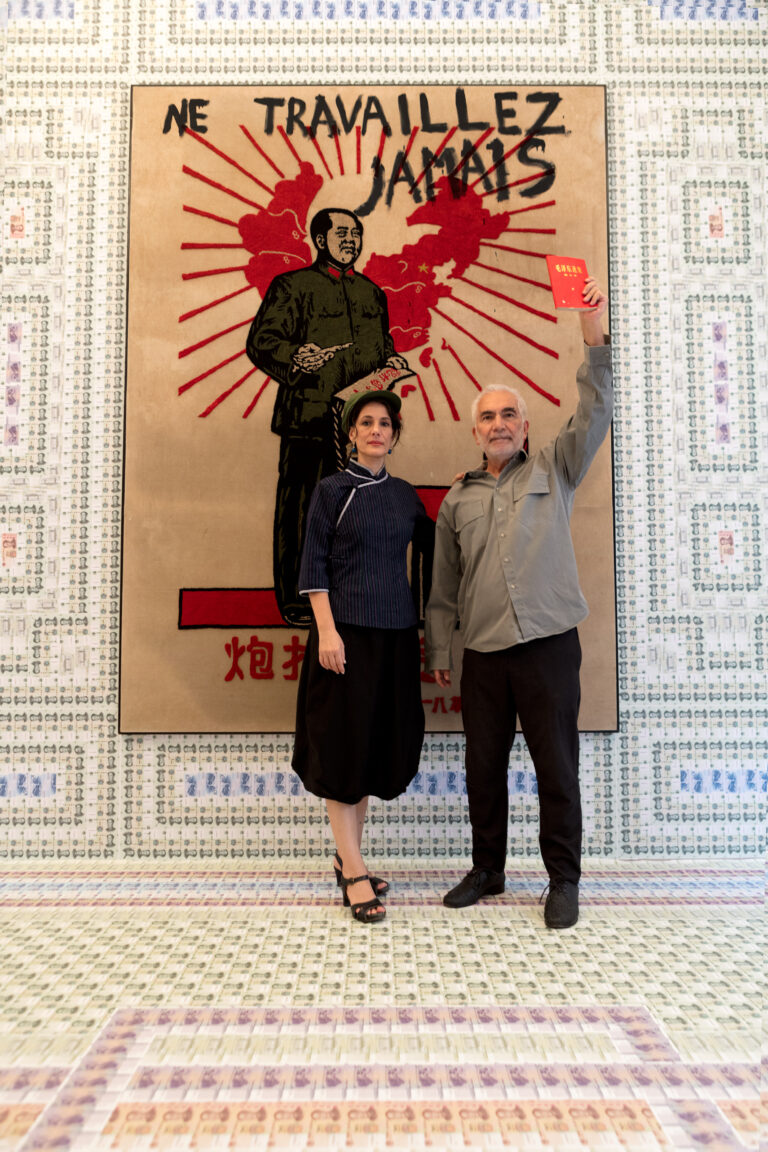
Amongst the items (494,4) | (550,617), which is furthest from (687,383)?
(494,4)

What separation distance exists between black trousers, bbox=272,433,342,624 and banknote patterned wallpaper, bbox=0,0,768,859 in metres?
0.52

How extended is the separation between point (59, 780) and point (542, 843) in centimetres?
177

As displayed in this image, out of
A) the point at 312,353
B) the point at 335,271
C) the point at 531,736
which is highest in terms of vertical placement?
the point at 335,271

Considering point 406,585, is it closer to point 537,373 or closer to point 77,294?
point 537,373

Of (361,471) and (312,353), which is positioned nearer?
(361,471)

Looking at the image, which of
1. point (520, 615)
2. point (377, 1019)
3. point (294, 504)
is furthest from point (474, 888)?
point (294, 504)

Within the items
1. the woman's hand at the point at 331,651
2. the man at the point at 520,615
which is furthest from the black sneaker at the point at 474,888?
the woman's hand at the point at 331,651

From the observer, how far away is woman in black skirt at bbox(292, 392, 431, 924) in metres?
2.40

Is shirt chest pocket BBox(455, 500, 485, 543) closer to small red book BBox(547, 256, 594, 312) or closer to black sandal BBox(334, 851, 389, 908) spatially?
small red book BBox(547, 256, 594, 312)

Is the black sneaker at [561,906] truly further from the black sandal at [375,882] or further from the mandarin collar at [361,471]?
the mandarin collar at [361,471]

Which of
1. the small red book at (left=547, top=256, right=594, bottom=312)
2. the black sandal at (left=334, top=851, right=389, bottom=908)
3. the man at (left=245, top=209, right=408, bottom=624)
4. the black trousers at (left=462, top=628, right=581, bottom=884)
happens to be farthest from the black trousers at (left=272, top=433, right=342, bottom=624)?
the small red book at (left=547, top=256, right=594, bottom=312)

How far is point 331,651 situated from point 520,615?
0.58 metres

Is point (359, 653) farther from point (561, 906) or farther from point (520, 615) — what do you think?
point (561, 906)

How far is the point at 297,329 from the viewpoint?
9.75 ft
